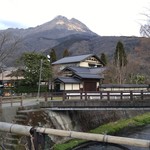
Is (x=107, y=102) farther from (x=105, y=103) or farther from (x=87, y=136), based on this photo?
(x=87, y=136)

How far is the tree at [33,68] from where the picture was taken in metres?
38.6

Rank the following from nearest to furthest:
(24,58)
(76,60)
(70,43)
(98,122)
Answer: (98,122)
(24,58)
(76,60)
(70,43)

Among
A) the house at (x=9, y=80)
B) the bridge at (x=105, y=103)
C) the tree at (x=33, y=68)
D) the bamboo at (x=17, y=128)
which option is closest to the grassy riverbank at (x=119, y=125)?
the bridge at (x=105, y=103)

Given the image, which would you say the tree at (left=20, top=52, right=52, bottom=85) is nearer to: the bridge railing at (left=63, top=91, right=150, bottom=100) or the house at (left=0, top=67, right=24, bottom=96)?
the house at (left=0, top=67, right=24, bottom=96)

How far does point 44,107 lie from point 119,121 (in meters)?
6.95

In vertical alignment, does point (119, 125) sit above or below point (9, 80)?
below

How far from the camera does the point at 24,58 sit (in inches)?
1570

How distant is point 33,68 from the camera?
127ft

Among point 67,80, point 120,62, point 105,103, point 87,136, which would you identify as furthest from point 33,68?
point 87,136

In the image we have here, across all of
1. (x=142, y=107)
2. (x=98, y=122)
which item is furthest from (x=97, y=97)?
(x=142, y=107)

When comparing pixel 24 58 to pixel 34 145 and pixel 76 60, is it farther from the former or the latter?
pixel 34 145

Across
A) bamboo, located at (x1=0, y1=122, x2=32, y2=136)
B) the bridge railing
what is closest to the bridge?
the bridge railing

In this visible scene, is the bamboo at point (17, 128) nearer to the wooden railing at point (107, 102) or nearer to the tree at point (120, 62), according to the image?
the wooden railing at point (107, 102)

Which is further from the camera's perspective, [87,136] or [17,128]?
[17,128]
